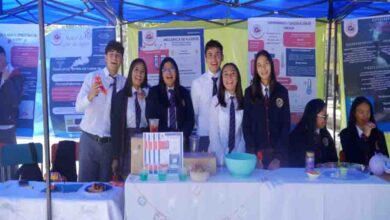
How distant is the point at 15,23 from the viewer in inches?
192

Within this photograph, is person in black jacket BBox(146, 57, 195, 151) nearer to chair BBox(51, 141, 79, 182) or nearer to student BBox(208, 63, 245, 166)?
student BBox(208, 63, 245, 166)

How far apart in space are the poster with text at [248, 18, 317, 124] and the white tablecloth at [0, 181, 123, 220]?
2.60 metres

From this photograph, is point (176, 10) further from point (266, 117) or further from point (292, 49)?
point (266, 117)

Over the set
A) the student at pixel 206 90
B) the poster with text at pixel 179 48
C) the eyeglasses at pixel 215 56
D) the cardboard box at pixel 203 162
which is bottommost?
the cardboard box at pixel 203 162

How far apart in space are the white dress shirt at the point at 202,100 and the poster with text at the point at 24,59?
2414mm

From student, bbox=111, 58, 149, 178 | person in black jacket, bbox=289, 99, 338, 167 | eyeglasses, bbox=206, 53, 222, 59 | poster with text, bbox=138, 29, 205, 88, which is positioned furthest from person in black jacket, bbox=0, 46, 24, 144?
person in black jacket, bbox=289, 99, 338, 167

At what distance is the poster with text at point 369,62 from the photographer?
4.49 m

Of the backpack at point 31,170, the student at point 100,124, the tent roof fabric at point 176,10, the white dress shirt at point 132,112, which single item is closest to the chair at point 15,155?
the backpack at point 31,170

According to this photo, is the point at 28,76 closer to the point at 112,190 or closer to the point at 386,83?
the point at 112,190

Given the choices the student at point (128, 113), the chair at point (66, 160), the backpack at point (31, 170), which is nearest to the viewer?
the student at point (128, 113)

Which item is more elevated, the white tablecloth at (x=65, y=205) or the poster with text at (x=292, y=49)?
the poster with text at (x=292, y=49)

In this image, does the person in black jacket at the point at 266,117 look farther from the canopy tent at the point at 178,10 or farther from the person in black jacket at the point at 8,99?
the person in black jacket at the point at 8,99

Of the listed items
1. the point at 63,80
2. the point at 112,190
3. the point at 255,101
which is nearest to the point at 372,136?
the point at 255,101

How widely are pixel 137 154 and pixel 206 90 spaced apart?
1124 mm
